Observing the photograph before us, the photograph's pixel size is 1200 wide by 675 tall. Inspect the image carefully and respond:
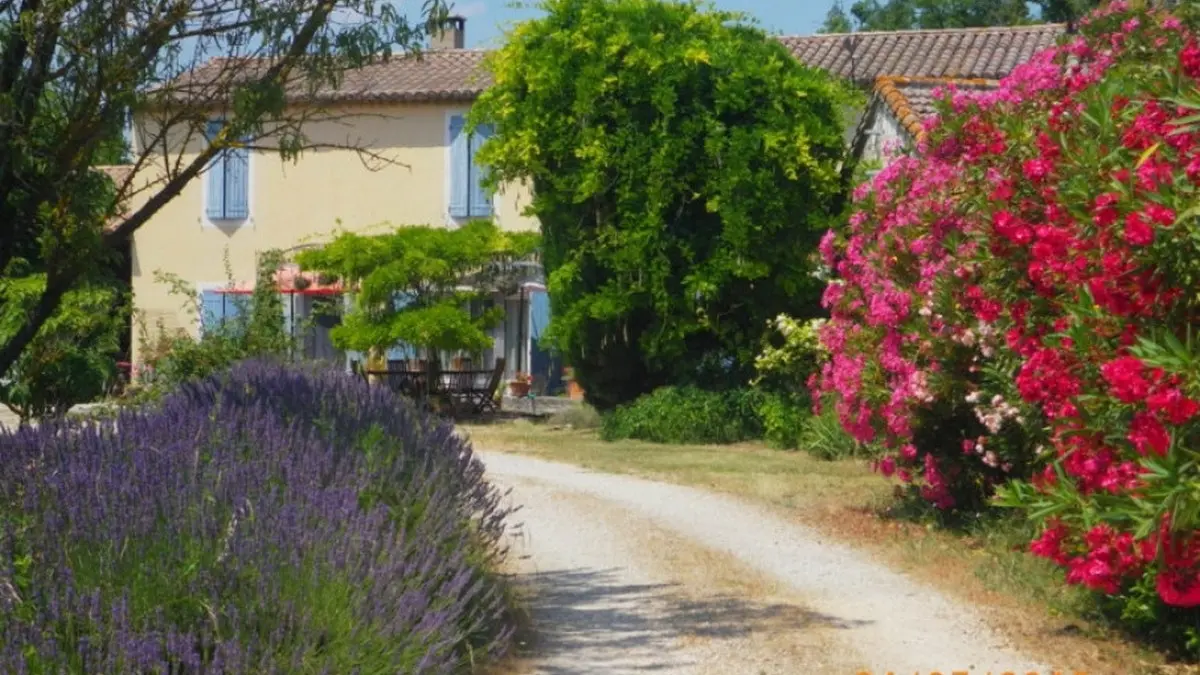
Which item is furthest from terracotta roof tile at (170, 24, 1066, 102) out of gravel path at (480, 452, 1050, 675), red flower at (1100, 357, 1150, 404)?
red flower at (1100, 357, 1150, 404)

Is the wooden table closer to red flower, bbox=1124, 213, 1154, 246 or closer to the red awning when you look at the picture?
the red awning

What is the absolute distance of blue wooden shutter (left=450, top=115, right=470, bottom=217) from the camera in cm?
2822

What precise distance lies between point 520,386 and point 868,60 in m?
7.87

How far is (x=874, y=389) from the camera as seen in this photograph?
11742 millimetres

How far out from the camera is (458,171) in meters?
28.3

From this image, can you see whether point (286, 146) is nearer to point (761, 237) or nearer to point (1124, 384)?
point (1124, 384)

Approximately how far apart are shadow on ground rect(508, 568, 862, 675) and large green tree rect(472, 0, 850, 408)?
34.4ft

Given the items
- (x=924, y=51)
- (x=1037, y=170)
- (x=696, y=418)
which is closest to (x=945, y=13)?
(x=924, y=51)

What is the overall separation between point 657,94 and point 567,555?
10.3 meters

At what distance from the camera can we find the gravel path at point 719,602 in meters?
7.96

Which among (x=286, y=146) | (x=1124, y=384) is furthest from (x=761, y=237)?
(x=1124, y=384)

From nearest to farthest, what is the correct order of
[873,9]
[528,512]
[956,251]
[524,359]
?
[956,251]
[528,512]
[524,359]
[873,9]

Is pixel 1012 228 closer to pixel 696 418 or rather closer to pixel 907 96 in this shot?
pixel 907 96

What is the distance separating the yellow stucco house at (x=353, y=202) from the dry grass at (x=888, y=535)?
741 cm
